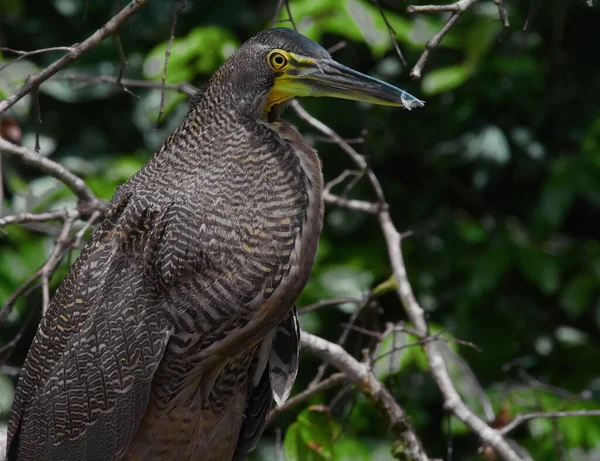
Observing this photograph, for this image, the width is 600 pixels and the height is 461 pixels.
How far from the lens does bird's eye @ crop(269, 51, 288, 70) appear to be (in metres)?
2.03

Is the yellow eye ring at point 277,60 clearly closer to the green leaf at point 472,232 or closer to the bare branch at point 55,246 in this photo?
the bare branch at point 55,246

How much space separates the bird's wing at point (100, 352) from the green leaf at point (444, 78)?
1.85 metres

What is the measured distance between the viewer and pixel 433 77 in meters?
3.69

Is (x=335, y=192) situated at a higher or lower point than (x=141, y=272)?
lower

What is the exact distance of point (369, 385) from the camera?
2348 mm

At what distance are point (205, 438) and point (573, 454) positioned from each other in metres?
1.92

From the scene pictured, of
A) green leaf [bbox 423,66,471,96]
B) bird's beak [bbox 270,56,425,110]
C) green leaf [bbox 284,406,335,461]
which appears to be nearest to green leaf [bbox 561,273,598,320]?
green leaf [bbox 423,66,471,96]

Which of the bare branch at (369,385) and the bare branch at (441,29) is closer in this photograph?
the bare branch at (441,29)

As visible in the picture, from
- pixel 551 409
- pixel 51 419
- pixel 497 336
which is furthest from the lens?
pixel 497 336

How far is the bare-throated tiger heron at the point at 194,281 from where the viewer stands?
1.97 metres

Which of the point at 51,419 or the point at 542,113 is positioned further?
the point at 542,113

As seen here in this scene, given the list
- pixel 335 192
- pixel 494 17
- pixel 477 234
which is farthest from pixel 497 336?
pixel 494 17

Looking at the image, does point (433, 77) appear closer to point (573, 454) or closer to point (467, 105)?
point (467, 105)

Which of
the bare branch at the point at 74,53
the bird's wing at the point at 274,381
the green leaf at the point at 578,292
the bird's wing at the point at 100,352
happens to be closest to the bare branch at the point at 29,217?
the bird's wing at the point at 100,352
